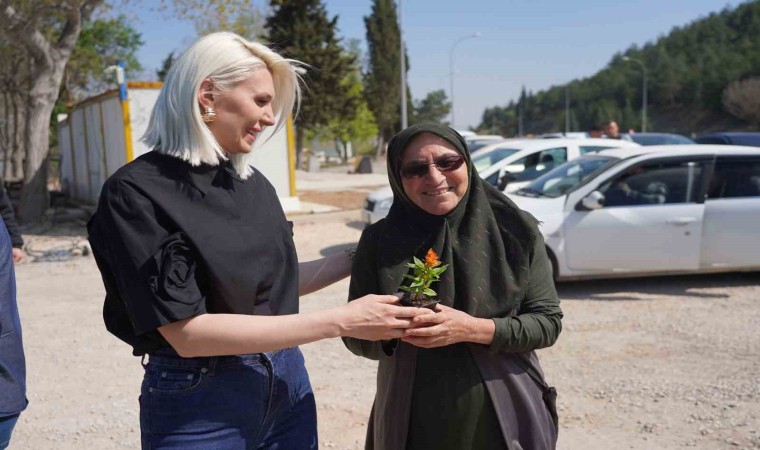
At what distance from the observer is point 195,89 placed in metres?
1.90

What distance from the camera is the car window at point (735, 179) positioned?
25.8ft

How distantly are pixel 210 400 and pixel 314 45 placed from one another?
41210 millimetres

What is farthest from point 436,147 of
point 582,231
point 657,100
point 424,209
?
point 657,100

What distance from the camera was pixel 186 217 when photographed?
1.83 meters

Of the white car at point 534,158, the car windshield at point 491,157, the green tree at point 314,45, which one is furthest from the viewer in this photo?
the green tree at point 314,45

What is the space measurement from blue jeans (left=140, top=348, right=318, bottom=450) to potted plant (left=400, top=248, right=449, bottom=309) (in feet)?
1.53

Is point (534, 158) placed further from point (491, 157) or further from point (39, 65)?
point (39, 65)

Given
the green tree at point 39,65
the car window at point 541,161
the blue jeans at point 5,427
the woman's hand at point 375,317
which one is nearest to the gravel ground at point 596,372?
the blue jeans at point 5,427

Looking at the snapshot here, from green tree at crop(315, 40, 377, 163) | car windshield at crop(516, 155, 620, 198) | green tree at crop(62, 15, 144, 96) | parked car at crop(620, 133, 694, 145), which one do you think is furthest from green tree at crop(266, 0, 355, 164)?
car windshield at crop(516, 155, 620, 198)

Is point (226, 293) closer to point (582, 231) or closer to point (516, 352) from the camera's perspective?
point (516, 352)

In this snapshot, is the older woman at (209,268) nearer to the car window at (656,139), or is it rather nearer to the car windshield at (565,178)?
the car windshield at (565,178)

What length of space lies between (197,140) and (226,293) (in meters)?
0.43

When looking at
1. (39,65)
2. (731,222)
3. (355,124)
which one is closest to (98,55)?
(39,65)

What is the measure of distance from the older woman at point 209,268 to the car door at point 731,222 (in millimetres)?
6868
